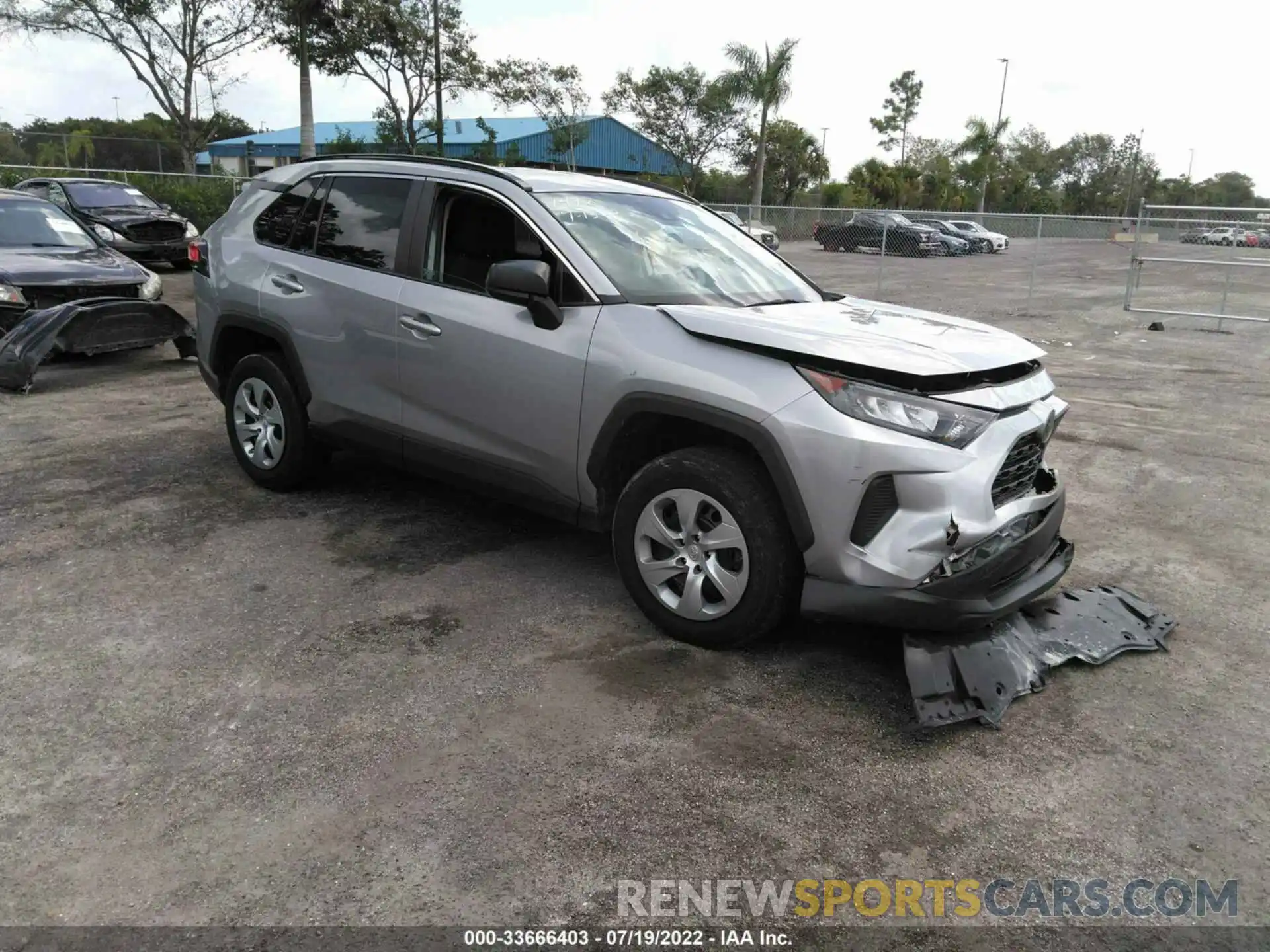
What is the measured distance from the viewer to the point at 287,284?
16.4 feet

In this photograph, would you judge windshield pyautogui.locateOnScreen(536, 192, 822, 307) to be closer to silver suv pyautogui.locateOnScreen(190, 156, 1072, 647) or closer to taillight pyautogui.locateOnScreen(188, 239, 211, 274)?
silver suv pyautogui.locateOnScreen(190, 156, 1072, 647)

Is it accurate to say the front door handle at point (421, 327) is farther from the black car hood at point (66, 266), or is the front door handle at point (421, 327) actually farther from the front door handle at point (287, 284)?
the black car hood at point (66, 266)

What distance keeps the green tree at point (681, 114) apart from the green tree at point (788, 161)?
1792 millimetres

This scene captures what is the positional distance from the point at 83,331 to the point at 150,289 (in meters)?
1.75

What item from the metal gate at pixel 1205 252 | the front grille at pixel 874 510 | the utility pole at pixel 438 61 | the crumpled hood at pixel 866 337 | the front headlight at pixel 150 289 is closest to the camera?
the front grille at pixel 874 510

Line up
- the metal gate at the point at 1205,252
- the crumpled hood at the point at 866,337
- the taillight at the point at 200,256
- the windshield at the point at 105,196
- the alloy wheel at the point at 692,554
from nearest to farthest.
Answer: the crumpled hood at the point at 866,337, the alloy wheel at the point at 692,554, the taillight at the point at 200,256, the metal gate at the point at 1205,252, the windshield at the point at 105,196

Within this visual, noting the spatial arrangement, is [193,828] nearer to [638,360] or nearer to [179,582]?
[179,582]

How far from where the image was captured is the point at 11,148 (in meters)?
33.9

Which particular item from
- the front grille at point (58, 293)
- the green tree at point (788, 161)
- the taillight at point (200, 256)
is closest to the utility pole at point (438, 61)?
the green tree at point (788, 161)

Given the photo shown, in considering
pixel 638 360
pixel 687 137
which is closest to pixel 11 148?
pixel 687 137

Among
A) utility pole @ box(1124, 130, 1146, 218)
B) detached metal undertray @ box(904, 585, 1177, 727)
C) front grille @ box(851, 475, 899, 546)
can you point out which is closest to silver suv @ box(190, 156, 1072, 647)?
front grille @ box(851, 475, 899, 546)

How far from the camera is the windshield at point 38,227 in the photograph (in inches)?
389

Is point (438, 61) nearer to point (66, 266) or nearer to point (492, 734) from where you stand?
point (66, 266)

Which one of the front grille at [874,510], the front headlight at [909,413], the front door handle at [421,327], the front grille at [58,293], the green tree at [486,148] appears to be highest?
the green tree at [486,148]
